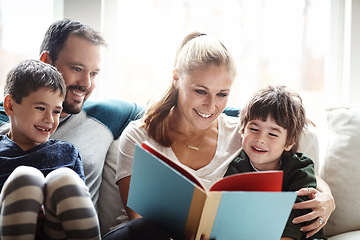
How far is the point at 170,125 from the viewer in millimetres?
1618

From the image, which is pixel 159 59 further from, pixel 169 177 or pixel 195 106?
pixel 169 177

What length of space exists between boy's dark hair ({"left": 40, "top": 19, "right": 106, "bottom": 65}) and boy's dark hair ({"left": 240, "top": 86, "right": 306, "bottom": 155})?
71cm

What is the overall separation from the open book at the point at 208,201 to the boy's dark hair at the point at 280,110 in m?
0.37

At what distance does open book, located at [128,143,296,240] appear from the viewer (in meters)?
1.02

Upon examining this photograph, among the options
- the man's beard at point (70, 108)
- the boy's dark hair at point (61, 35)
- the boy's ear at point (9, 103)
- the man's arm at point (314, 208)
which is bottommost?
the man's arm at point (314, 208)

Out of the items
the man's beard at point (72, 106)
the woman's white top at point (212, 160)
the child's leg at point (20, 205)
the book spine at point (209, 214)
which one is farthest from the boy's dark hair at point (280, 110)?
the child's leg at point (20, 205)

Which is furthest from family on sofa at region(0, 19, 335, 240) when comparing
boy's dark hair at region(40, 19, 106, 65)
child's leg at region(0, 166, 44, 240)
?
child's leg at region(0, 166, 44, 240)

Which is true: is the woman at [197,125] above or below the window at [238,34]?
below

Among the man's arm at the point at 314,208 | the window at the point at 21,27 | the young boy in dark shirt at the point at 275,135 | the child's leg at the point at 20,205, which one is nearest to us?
the child's leg at the point at 20,205

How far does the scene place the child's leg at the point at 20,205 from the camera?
995 mm

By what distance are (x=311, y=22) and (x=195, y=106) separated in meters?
1.38

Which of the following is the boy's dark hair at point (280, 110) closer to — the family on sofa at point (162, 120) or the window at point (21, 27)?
the family on sofa at point (162, 120)

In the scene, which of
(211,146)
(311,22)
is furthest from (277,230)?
(311,22)

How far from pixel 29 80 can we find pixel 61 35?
319 millimetres
